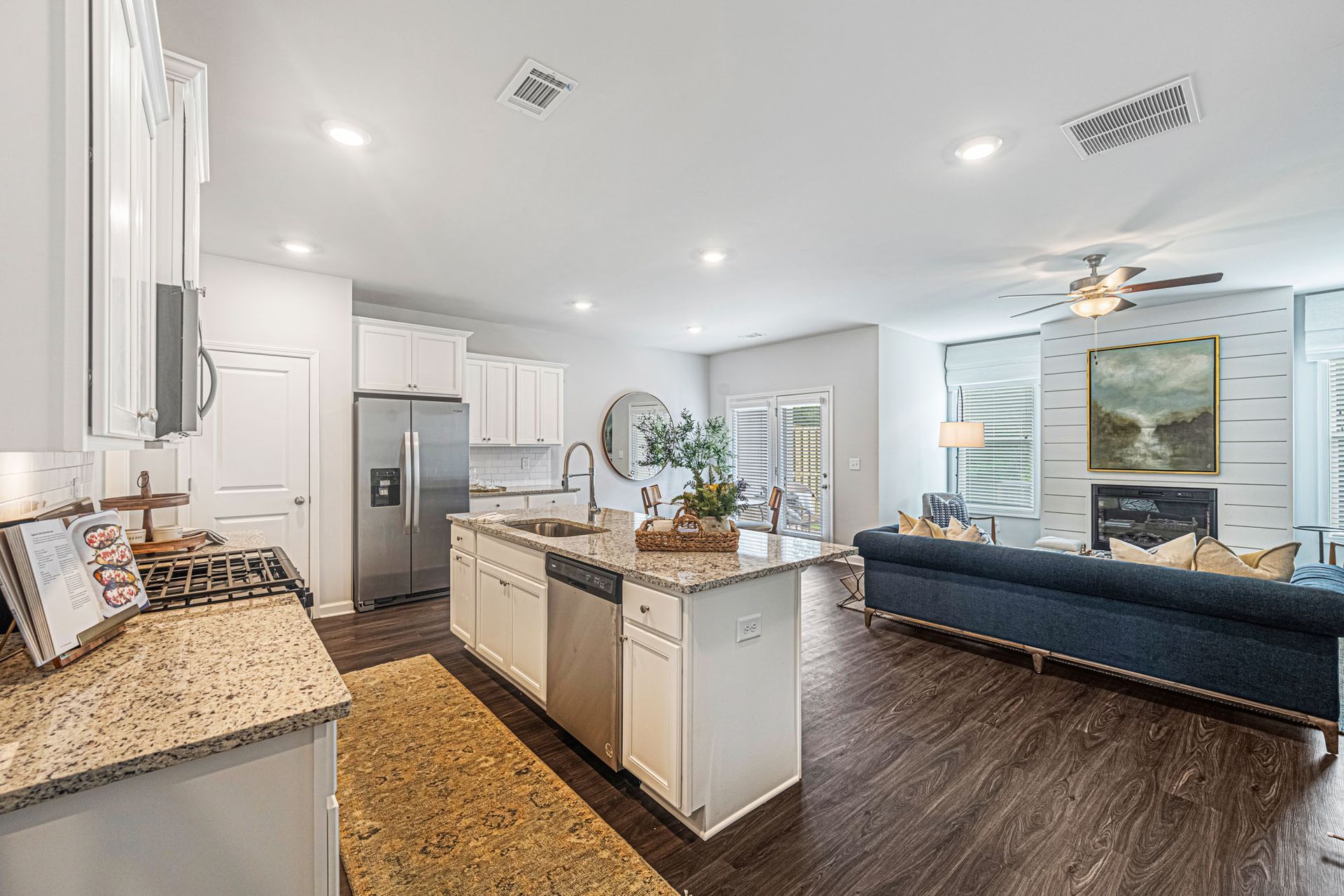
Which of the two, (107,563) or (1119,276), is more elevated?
(1119,276)

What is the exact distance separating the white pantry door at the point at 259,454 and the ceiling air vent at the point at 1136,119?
4928 millimetres

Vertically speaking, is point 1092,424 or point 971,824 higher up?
point 1092,424

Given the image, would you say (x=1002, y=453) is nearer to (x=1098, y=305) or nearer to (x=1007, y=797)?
(x=1098, y=305)

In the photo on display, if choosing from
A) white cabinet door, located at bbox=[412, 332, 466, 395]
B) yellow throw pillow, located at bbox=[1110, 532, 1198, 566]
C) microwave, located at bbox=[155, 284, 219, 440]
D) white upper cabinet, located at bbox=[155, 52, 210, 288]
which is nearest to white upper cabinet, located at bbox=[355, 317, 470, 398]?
white cabinet door, located at bbox=[412, 332, 466, 395]

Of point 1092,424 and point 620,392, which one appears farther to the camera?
point 620,392

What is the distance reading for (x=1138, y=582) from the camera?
2957mm

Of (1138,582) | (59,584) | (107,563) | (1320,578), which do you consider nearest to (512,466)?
(107,563)

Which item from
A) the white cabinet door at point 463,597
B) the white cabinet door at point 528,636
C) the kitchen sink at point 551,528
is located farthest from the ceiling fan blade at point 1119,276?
the white cabinet door at point 463,597

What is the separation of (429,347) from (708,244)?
275 centimetres

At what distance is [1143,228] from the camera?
3.42 meters

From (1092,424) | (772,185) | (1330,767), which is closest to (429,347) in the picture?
(772,185)

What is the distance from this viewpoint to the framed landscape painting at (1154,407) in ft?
16.5

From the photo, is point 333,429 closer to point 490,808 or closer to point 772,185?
point 490,808

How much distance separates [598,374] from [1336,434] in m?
6.94
